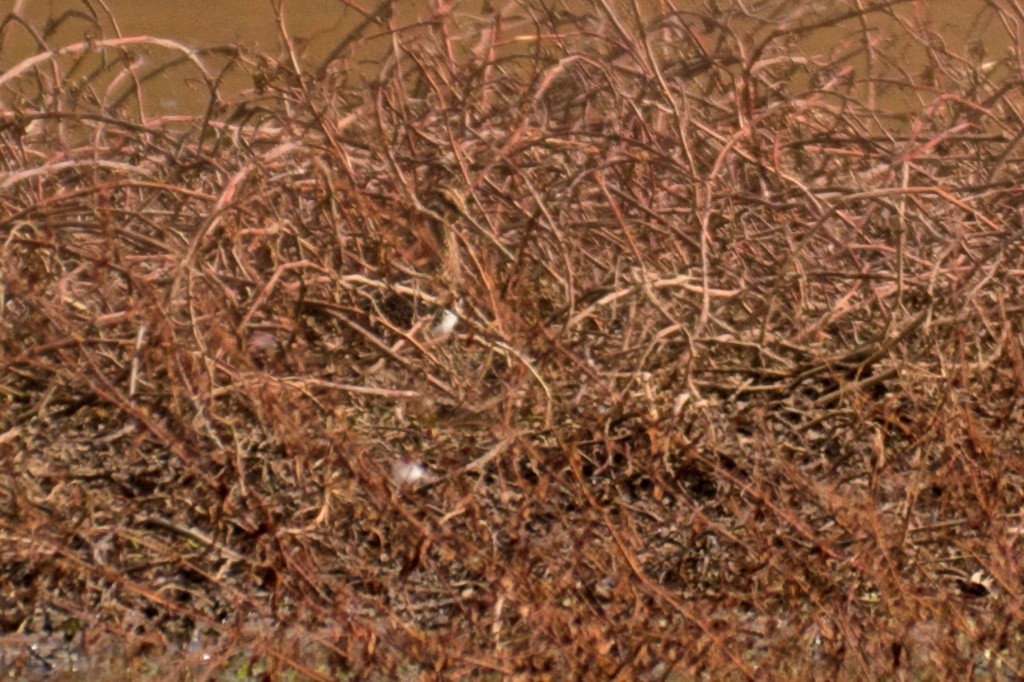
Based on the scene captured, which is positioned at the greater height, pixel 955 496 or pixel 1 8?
pixel 955 496

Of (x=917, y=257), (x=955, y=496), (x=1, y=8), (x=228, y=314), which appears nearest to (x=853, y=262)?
(x=917, y=257)

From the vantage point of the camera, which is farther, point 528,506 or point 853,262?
point 853,262

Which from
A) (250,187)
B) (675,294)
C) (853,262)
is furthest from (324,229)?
(853,262)

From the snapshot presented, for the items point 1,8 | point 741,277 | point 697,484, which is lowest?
point 1,8

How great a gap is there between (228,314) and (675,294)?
1001 mm

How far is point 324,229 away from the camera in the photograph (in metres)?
4.21

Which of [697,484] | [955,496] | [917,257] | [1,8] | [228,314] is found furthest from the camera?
[1,8]

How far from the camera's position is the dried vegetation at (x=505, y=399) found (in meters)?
3.27

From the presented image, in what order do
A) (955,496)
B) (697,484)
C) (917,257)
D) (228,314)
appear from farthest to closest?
1. (917,257)
2. (697,484)
3. (228,314)
4. (955,496)

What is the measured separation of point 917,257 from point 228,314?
164 cm

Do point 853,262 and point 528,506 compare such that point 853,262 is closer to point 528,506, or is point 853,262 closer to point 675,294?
point 675,294

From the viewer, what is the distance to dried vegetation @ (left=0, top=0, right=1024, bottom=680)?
3.27 metres

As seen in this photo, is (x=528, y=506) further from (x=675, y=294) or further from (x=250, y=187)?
(x=250, y=187)

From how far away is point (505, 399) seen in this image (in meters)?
3.61
